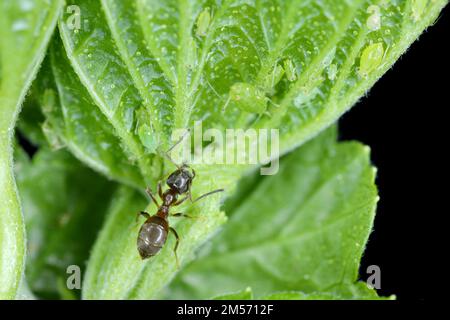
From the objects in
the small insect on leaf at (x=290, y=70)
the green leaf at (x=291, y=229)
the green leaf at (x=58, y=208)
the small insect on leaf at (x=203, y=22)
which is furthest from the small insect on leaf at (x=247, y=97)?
the green leaf at (x=58, y=208)

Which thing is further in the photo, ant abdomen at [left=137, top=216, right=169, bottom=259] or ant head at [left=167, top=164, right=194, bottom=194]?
ant head at [left=167, top=164, right=194, bottom=194]

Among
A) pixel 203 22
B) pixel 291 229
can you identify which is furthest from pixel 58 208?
pixel 203 22

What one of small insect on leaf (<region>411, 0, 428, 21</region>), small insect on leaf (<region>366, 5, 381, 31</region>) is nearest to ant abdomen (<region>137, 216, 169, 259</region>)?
small insect on leaf (<region>366, 5, 381, 31</region>)

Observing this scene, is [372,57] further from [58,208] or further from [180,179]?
[58,208]

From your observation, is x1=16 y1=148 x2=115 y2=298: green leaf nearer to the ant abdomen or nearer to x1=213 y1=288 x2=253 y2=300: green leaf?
Answer: the ant abdomen

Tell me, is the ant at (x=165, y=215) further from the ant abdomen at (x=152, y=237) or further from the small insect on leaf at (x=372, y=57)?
the small insect on leaf at (x=372, y=57)

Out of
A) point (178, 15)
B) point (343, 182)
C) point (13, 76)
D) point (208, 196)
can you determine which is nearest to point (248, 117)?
point (208, 196)
